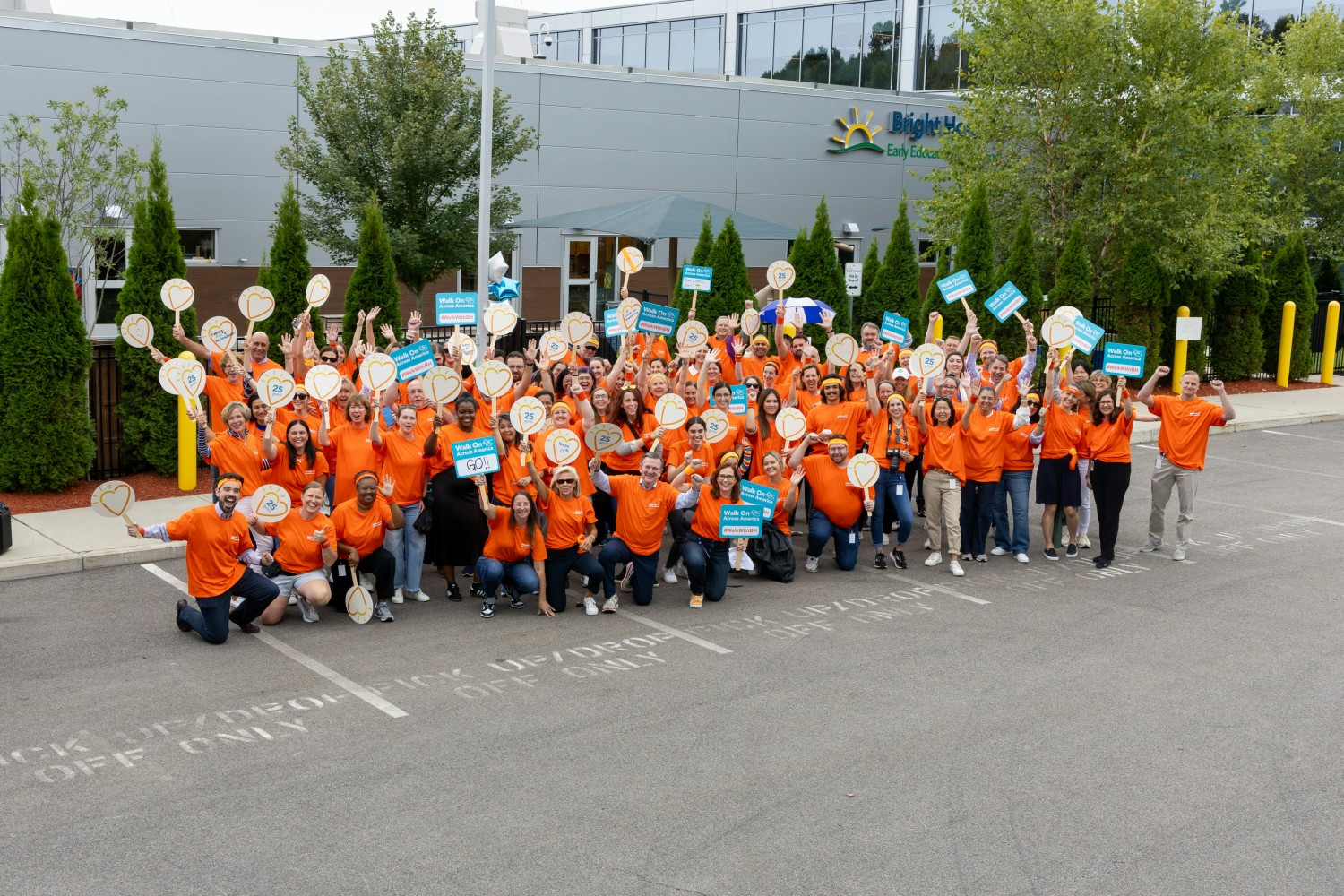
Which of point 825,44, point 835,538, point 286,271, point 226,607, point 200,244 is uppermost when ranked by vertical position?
point 825,44

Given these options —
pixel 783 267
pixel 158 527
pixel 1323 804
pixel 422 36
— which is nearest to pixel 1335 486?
pixel 783 267

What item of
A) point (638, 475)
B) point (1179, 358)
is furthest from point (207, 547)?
point (1179, 358)

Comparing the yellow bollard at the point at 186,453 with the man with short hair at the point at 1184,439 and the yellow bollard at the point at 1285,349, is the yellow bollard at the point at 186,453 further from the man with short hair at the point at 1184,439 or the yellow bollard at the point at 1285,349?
the yellow bollard at the point at 1285,349

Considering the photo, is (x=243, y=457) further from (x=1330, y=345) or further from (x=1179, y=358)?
(x=1330, y=345)

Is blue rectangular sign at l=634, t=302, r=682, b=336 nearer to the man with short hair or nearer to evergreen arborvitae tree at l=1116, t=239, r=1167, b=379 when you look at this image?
the man with short hair

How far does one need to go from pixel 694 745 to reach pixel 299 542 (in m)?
3.66

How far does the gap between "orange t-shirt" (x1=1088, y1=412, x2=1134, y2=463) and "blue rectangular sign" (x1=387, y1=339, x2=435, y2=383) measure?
6.08 metres

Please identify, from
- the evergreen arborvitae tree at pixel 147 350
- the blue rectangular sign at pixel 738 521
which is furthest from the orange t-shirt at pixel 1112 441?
the evergreen arborvitae tree at pixel 147 350

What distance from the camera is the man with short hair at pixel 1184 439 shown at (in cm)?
1202

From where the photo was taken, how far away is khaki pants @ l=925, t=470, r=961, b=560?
1173 cm

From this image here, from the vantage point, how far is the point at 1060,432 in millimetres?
12000

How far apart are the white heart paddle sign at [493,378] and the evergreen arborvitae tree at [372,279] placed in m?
6.53

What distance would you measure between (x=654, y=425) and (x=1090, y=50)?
14.7m

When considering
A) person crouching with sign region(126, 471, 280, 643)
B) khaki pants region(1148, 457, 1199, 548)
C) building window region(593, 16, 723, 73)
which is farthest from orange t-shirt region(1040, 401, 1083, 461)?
building window region(593, 16, 723, 73)
